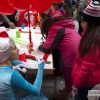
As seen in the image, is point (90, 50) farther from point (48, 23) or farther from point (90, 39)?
point (48, 23)

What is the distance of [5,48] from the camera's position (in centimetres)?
173

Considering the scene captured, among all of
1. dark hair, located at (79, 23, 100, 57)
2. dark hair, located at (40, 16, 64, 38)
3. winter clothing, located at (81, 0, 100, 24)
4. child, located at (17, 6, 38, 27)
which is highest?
winter clothing, located at (81, 0, 100, 24)

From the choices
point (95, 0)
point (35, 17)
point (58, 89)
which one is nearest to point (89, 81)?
point (95, 0)

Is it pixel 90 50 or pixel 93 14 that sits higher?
pixel 93 14

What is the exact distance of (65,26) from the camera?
2719 mm

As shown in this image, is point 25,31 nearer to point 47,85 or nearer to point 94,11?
point 47,85

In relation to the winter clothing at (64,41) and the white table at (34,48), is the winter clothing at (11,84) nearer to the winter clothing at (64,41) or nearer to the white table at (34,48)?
the white table at (34,48)

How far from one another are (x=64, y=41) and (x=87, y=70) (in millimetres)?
808

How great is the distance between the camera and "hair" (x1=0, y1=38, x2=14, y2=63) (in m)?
1.73

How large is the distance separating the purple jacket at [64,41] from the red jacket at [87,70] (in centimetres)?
57

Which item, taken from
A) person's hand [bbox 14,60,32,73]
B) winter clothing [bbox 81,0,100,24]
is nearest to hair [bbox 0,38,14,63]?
person's hand [bbox 14,60,32,73]

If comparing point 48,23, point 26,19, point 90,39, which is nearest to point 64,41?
point 48,23

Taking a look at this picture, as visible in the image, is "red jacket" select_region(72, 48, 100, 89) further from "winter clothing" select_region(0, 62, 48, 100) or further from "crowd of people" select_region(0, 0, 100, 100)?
"winter clothing" select_region(0, 62, 48, 100)

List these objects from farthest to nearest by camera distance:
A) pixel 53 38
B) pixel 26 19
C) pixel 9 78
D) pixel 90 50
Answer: pixel 26 19, pixel 53 38, pixel 90 50, pixel 9 78
